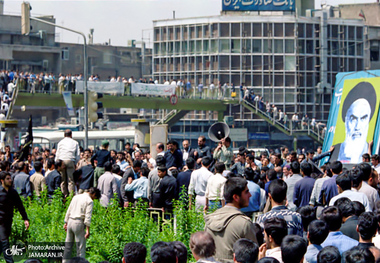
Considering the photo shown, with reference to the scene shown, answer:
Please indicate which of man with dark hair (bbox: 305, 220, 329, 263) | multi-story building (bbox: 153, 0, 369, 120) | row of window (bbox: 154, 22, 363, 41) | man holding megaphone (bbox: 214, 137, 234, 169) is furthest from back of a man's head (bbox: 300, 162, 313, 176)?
row of window (bbox: 154, 22, 363, 41)

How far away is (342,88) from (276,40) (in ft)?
140

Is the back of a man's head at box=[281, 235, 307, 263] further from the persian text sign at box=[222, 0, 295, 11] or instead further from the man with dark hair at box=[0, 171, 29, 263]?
the persian text sign at box=[222, 0, 295, 11]

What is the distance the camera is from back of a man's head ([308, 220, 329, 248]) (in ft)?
22.4

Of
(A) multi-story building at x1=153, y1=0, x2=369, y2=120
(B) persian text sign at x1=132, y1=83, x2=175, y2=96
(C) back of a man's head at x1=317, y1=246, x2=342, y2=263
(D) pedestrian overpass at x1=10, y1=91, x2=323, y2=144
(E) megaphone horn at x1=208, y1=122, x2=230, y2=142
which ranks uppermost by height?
(A) multi-story building at x1=153, y1=0, x2=369, y2=120

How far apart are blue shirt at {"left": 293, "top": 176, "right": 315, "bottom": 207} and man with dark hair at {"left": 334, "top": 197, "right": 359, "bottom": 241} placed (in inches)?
126

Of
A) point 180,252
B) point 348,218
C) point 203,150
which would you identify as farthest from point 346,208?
point 203,150

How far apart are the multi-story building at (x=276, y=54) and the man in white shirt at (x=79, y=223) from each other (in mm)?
51235

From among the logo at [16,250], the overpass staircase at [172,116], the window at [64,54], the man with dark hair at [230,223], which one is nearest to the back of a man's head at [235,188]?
the man with dark hair at [230,223]

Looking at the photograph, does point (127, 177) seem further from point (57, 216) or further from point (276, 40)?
point (276, 40)

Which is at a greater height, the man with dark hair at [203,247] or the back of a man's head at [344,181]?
the back of a man's head at [344,181]

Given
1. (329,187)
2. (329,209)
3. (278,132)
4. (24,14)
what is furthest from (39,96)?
(329,209)

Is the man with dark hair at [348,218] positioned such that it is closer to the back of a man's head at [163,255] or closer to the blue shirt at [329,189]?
the blue shirt at [329,189]

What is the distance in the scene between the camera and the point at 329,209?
7.38 m

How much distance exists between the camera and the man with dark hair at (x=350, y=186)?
920 cm
